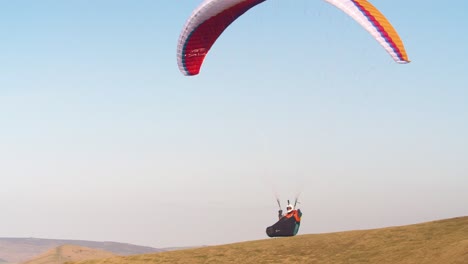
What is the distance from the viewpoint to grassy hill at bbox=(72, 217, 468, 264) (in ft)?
105

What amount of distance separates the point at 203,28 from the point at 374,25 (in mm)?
8306

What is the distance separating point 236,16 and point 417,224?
59.1 feet

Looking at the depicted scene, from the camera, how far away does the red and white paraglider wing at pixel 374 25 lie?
2462 centimetres

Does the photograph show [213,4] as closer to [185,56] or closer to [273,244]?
[185,56]

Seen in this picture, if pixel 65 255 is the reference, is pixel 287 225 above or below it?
below

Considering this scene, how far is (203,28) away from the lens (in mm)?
29828

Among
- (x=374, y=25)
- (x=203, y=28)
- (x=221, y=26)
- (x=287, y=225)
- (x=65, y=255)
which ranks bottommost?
(x=287, y=225)

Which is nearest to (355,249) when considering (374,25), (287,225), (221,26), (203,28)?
(287,225)

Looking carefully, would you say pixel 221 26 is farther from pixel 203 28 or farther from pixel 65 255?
pixel 65 255

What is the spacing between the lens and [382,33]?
81.3ft

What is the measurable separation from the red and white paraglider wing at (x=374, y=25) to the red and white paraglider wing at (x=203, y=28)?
5111mm

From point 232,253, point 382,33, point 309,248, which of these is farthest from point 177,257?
point 382,33

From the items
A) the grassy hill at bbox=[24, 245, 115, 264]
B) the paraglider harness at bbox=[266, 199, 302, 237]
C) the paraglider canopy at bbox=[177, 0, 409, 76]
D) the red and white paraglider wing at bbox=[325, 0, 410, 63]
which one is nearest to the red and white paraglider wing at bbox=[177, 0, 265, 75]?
the paraglider canopy at bbox=[177, 0, 409, 76]

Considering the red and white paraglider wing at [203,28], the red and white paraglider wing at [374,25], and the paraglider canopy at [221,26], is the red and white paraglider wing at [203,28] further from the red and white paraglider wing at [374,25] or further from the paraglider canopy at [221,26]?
the red and white paraglider wing at [374,25]
